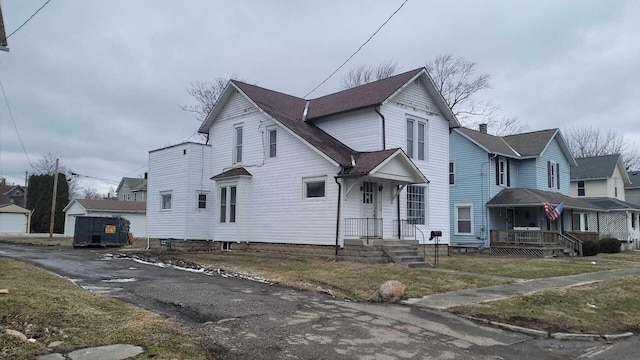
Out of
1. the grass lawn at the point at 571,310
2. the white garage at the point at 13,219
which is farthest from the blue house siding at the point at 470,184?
the white garage at the point at 13,219

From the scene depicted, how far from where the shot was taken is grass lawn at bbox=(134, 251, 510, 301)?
11.6 m

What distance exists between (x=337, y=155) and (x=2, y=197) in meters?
80.0

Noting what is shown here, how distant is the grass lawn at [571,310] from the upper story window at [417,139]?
9.53 meters

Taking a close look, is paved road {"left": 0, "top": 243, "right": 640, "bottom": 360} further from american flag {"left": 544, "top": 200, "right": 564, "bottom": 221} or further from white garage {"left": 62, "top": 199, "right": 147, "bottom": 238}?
white garage {"left": 62, "top": 199, "right": 147, "bottom": 238}

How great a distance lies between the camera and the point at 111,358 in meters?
5.42

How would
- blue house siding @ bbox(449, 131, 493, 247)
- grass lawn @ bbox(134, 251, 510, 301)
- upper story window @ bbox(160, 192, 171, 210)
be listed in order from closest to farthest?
grass lawn @ bbox(134, 251, 510, 301), upper story window @ bbox(160, 192, 171, 210), blue house siding @ bbox(449, 131, 493, 247)

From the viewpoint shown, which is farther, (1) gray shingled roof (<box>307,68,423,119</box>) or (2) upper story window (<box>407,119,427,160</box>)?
(2) upper story window (<box>407,119,427,160</box>)

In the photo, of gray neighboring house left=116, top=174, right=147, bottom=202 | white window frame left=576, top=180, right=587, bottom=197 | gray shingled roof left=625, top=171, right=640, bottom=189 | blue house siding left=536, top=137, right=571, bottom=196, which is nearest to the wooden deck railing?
blue house siding left=536, top=137, right=571, bottom=196

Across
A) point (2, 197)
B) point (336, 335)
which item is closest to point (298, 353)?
point (336, 335)

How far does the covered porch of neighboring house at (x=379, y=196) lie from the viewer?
17422 millimetres

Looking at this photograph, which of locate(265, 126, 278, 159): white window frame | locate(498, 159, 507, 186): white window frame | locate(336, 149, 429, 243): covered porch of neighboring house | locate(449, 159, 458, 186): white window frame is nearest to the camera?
locate(336, 149, 429, 243): covered porch of neighboring house

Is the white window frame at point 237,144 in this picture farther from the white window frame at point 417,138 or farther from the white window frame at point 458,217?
the white window frame at point 458,217

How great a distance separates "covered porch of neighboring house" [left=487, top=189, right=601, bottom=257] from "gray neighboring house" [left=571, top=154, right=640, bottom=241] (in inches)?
203

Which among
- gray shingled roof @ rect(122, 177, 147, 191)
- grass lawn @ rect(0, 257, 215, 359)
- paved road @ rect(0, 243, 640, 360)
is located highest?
gray shingled roof @ rect(122, 177, 147, 191)
